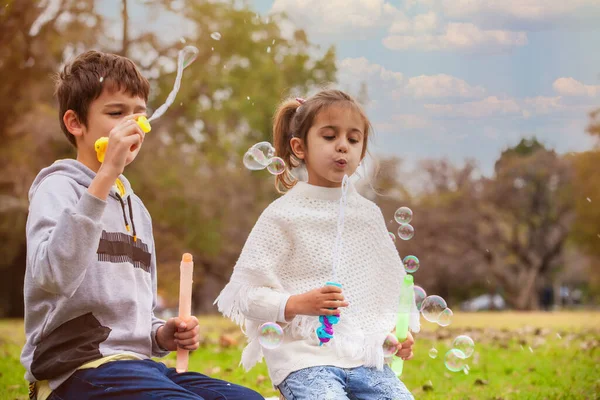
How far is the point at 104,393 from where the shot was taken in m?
1.97

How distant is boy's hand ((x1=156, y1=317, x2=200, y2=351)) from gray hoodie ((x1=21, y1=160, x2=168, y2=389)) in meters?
0.05

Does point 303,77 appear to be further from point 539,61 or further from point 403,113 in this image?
point 403,113

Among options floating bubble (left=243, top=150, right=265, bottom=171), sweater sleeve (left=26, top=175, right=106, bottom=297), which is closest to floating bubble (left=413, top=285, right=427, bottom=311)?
floating bubble (left=243, top=150, right=265, bottom=171)

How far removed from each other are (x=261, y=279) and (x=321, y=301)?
301 millimetres

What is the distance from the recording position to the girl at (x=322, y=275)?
244 cm

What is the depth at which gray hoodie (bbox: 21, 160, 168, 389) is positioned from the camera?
1.87 m

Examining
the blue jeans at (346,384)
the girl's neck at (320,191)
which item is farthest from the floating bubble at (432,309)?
the girl's neck at (320,191)

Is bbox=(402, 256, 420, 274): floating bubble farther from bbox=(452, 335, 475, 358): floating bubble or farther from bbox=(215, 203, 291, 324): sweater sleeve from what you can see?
bbox=(215, 203, 291, 324): sweater sleeve

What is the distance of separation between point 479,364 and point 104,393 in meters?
3.39

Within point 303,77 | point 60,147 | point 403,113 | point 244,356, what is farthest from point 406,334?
point 303,77

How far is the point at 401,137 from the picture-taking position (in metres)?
8.43

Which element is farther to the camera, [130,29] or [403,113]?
[130,29]

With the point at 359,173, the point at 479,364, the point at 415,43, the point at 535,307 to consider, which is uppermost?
the point at 415,43

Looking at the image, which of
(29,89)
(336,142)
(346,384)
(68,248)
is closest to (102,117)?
(68,248)
